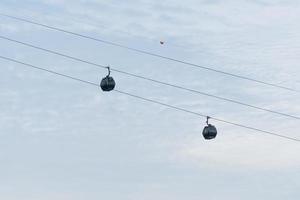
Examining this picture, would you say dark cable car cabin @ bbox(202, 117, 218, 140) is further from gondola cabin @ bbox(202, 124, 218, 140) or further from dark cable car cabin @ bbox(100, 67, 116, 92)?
dark cable car cabin @ bbox(100, 67, 116, 92)

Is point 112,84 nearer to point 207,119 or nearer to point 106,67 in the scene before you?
point 106,67

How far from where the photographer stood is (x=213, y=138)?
148 ft

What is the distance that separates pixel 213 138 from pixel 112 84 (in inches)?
277

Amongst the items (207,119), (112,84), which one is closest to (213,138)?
(207,119)

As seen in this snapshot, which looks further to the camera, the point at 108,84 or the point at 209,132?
the point at 209,132

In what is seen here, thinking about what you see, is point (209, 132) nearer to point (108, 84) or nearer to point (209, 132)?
point (209, 132)

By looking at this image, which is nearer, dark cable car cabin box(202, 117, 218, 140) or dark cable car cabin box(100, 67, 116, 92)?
dark cable car cabin box(100, 67, 116, 92)

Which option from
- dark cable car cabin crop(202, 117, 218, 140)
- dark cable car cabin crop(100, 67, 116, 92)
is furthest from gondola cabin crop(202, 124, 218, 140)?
dark cable car cabin crop(100, 67, 116, 92)

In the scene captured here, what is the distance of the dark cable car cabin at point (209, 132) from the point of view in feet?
147

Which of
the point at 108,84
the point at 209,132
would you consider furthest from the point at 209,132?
the point at 108,84

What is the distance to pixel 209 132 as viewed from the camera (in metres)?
44.8

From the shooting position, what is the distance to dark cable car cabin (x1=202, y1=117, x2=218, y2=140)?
147ft

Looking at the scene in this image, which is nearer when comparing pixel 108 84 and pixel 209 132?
pixel 108 84

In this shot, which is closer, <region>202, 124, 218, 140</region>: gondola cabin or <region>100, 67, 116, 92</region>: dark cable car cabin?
<region>100, 67, 116, 92</region>: dark cable car cabin
